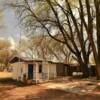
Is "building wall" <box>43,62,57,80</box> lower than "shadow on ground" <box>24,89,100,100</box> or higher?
higher

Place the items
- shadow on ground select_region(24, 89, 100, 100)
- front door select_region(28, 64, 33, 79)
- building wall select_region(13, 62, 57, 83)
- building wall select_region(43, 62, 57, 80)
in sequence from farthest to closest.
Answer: building wall select_region(43, 62, 57, 80) → front door select_region(28, 64, 33, 79) → building wall select_region(13, 62, 57, 83) → shadow on ground select_region(24, 89, 100, 100)

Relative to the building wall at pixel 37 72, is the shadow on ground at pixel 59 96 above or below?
below

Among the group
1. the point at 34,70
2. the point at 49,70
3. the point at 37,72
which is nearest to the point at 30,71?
the point at 34,70

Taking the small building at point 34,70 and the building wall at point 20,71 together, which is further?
the building wall at point 20,71

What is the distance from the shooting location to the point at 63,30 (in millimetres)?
38156

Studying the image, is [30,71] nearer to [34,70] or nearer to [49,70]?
[34,70]

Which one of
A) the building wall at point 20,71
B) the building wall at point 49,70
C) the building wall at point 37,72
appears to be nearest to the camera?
the building wall at point 37,72

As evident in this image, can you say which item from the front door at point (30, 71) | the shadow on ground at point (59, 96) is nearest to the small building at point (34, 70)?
the front door at point (30, 71)

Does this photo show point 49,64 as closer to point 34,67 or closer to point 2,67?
point 34,67

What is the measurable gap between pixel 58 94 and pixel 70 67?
2933 centimetres

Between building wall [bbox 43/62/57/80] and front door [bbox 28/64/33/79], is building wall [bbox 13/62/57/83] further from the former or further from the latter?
front door [bbox 28/64/33/79]

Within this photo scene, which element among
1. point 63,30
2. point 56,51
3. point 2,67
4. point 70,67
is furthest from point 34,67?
point 2,67

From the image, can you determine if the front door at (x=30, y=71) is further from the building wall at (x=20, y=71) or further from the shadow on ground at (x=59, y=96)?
the shadow on ground at (x=59, y=96)

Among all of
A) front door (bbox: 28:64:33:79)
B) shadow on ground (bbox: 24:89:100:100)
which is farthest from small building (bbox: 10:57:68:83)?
shadow on ground (bbox: 24:89:100:100)
